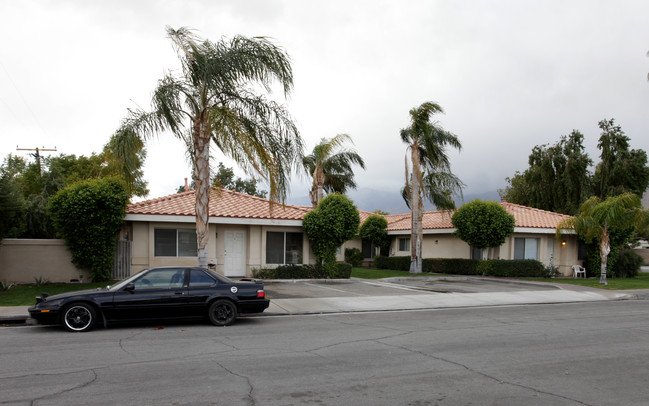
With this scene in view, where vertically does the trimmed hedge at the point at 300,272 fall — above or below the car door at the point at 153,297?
below

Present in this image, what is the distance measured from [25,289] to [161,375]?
13.3 meters

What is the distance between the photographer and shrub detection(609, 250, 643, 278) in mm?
28359

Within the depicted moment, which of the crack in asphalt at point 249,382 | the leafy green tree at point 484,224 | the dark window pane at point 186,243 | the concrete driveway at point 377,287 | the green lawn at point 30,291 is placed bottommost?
the concrete driveway at point 377,287

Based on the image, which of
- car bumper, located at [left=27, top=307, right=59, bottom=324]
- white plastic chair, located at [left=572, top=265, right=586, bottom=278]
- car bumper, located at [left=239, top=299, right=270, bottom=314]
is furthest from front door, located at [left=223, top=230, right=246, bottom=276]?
white plastic chair, located at [left=572, top=265, right=586, bottom=278]

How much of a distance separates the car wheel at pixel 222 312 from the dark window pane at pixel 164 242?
10455mm

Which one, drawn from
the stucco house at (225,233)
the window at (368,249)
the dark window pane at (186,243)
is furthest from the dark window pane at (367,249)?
the dark window pane at (186,243)

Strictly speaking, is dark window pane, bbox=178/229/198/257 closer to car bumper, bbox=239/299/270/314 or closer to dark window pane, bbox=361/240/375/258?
car bumper, bbox=239/299/270/314

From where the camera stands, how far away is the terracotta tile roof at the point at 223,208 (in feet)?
66.1

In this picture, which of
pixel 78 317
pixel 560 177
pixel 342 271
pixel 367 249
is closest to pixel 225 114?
pixel 78 317

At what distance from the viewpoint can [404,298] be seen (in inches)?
659

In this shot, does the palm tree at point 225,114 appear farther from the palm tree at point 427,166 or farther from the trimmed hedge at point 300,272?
the palm tree at point 427,166

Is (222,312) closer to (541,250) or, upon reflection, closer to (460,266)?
(460,266)

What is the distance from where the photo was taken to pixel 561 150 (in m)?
39.8

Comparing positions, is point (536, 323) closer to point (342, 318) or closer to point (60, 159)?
point (342, 318)
